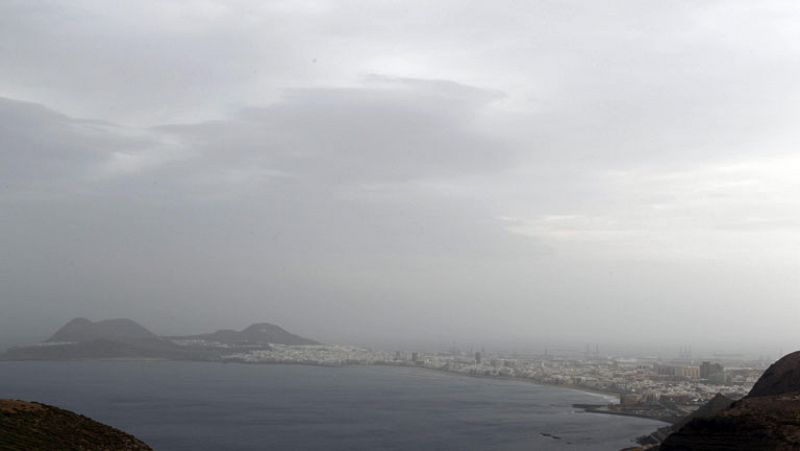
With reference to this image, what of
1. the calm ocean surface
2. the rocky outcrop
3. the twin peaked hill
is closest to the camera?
the rocky outcrop

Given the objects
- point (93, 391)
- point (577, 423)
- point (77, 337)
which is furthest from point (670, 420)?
point (77, 337)

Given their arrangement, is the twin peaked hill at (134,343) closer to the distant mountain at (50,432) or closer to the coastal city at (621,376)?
the coastal city at (621,376)

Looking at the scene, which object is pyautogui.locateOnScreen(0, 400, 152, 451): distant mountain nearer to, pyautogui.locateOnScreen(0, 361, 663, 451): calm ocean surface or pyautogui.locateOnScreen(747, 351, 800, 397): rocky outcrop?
pyautogui.locateOnScreen(0, 361, 663, 451): calm ocean surface

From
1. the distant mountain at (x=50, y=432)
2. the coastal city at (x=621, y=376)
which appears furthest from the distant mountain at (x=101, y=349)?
the distant mountain at (x=50, y=432)

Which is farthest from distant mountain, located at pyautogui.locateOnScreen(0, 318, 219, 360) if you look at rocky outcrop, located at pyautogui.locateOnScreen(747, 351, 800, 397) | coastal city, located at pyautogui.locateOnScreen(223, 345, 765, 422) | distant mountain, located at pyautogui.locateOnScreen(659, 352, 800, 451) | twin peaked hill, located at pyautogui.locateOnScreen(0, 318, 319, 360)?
distant mountain, located at pyautogui.locateOnScreen(659, 352, 800, 451)

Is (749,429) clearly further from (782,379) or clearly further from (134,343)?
(134,343)

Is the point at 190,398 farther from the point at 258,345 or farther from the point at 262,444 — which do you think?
the point at 258,345

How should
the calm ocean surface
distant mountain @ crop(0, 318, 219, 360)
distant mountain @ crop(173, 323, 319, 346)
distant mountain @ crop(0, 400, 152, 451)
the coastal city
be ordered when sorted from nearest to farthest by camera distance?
distant mountain @ crop(0, 400, 152, 451)
the calm ocean surface
the coastal city
distant mountain @ crop(0, 318, 219, 360)
distant mountain @ crop(173, 323, 319, 346)
